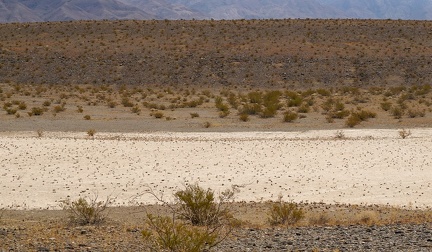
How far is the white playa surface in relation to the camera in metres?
17.2

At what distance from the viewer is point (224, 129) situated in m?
33.4

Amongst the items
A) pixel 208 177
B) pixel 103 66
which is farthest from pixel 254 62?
pixel 208 177

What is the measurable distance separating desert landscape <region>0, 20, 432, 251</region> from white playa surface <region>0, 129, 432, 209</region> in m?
0.07

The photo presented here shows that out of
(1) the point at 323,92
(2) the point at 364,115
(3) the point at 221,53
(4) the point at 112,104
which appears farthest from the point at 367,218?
(3) the point at 221,53

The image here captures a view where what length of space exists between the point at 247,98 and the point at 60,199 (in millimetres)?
33245

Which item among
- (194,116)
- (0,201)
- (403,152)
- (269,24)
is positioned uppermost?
(269,24)

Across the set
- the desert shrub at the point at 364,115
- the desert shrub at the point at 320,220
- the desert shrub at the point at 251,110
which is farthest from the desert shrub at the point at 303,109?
the desert shrub at the point at 320,220

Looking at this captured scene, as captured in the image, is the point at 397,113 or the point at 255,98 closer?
the point at 397,113

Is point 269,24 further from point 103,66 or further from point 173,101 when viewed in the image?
point 173,101

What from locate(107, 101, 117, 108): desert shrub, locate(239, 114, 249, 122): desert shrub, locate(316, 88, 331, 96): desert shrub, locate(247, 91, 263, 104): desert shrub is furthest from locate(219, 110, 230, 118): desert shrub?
locate(316, 88, 331, 96): desert shrub

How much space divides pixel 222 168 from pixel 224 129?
41.2 feet

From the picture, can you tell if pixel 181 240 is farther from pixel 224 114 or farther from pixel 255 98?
pixel 255 98

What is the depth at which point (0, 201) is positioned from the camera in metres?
16.4

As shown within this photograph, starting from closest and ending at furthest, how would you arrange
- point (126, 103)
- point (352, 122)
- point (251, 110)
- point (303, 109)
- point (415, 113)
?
point (352, 122) < point (415, 113) < point (251, 110) < point (303, 109) < point (126, 103)
